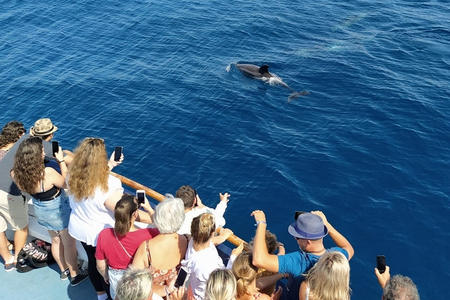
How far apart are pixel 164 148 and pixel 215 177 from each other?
8.85 ft

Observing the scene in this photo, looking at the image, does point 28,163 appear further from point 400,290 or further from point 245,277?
point 400,290

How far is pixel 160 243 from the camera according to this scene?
5863 mm

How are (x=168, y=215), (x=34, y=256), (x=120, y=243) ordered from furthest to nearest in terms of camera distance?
(x=34, y=256), (x=120, y=243), (x=168, y=215)

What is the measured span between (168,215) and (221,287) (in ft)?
4.23

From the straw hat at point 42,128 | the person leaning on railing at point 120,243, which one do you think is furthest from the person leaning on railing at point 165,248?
the straw hat at point 42,128

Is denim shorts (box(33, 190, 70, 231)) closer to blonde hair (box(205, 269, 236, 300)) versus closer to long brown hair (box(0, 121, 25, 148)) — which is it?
long brown hair (box(0, 121, 25, 148))

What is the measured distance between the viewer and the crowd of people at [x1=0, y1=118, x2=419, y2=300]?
16.1 ft

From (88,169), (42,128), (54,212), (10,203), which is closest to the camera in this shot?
(88,169)

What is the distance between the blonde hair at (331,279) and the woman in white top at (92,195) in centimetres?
309

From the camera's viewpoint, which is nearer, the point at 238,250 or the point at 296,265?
the point at 296,265

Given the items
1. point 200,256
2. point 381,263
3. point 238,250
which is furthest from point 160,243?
point 381,263

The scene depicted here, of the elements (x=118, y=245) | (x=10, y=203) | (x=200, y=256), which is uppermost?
(x=200, y=256)

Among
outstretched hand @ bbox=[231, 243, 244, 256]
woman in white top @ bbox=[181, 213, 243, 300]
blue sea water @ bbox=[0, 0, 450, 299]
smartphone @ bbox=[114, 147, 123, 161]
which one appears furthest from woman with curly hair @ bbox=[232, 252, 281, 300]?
blue sea water @ bbox=[0, 0, 450, 299]

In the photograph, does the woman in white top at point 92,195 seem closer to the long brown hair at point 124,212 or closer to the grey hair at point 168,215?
the long brown hair at point 124,212
